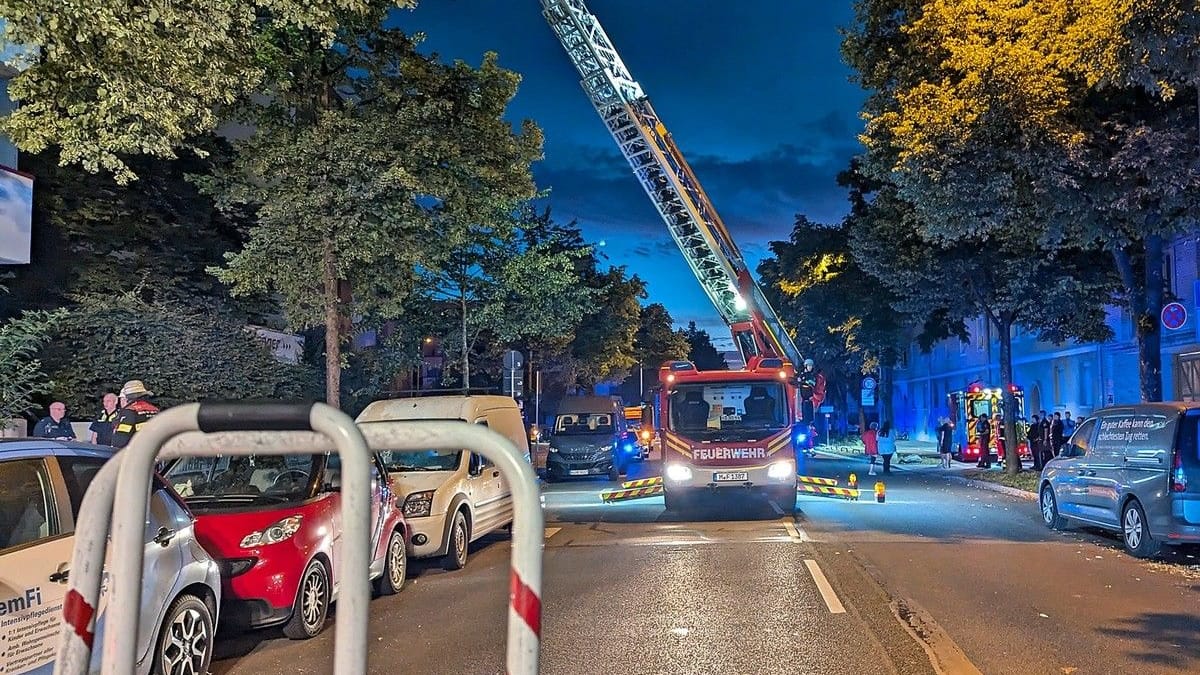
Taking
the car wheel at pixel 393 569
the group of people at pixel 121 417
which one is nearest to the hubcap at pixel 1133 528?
the car wheel at pixel 393 569

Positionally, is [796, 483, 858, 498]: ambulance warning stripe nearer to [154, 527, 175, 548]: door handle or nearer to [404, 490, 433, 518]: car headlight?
[404, 490, 433, 518]: car headlight

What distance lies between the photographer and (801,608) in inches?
A: 339

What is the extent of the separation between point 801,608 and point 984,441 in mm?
21759

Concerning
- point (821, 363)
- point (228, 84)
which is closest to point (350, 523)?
point (228, 84)

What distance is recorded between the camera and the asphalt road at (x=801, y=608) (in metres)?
6.92

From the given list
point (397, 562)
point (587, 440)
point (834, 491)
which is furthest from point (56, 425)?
point (587, 440)

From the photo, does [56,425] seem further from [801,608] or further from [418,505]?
[801,608]

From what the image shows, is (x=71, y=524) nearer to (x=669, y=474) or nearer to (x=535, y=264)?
(x=669, y=474)

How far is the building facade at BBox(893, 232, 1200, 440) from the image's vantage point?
2781 centimetres

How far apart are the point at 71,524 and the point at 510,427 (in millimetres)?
8554

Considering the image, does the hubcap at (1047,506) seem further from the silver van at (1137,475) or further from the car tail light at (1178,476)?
the car tail light at (1178,476)

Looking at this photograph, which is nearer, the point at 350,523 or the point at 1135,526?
the point at 350,523

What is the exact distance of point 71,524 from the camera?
5.41 metres

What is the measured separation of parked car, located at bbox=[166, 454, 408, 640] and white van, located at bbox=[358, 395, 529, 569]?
103cm
